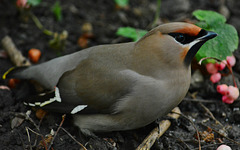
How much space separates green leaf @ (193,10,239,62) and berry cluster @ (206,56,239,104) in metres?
0.20

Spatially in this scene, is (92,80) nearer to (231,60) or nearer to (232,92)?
(232,92)

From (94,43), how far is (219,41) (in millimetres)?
2013

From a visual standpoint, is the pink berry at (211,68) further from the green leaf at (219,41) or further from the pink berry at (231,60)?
the green leaf at (219,41)

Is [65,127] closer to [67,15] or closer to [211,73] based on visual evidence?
[211,73]

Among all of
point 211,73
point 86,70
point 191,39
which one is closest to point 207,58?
point 211,73

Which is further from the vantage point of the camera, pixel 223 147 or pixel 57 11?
pixel 57 11

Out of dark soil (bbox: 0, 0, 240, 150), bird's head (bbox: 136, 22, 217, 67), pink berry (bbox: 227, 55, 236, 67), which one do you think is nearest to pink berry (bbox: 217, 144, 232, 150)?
dark soil (bbox: 0, 0, 240, 150)

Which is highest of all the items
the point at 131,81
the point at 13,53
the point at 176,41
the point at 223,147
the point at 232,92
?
the point at 176,41

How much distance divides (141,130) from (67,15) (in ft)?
8.87

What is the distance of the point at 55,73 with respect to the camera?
13.8ft

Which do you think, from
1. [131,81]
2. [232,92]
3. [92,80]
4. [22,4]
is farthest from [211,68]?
[22,4]

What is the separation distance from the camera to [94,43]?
216 inches

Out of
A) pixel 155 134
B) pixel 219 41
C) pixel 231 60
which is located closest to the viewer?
pixel 155 134

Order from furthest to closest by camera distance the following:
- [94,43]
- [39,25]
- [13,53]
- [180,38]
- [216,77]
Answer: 1. [39,25]
2. [94,43]
3. [13,53]
4. [216,77]
5. [180,38]
